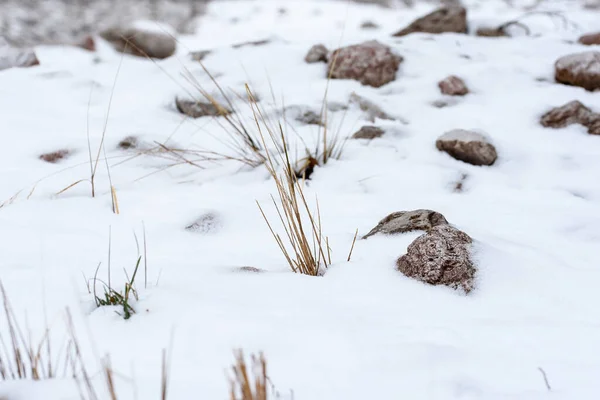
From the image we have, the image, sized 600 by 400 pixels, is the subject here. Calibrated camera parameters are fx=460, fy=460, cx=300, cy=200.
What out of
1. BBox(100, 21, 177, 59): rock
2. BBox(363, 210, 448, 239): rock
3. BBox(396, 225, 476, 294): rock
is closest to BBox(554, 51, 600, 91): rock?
BBox(363, 210, 448, 239): rock

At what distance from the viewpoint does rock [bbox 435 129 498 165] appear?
5.66 ft

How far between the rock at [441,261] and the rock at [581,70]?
154cm

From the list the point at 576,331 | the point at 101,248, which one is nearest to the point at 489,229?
the point at 576,331

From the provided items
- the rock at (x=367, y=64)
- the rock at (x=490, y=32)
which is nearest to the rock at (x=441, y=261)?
the rock at (x=367, y=64)

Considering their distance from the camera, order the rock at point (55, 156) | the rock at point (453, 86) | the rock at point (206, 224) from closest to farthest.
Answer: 1. the rock at point (206, 224)
2. the rock at point (55, 156)
3. the rock at point (453, 86)

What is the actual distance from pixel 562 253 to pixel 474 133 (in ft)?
2.34

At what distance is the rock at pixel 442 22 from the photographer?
3166 millimetres

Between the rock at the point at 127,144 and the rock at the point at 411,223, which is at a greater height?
the rock at the point at 411,223

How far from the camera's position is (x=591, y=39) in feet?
8.82

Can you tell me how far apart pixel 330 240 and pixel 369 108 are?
107 cm

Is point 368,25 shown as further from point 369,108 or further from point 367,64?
point 369,108

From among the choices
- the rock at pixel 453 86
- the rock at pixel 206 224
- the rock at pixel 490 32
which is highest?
the rock at pixel 206 224

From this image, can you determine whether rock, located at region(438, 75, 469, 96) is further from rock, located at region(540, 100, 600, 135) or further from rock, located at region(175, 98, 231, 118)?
rock, located at region(175, 98, 231, 118)

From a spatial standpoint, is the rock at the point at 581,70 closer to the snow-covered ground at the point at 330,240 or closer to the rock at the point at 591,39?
the snow-covered ground at the point at 330,240
